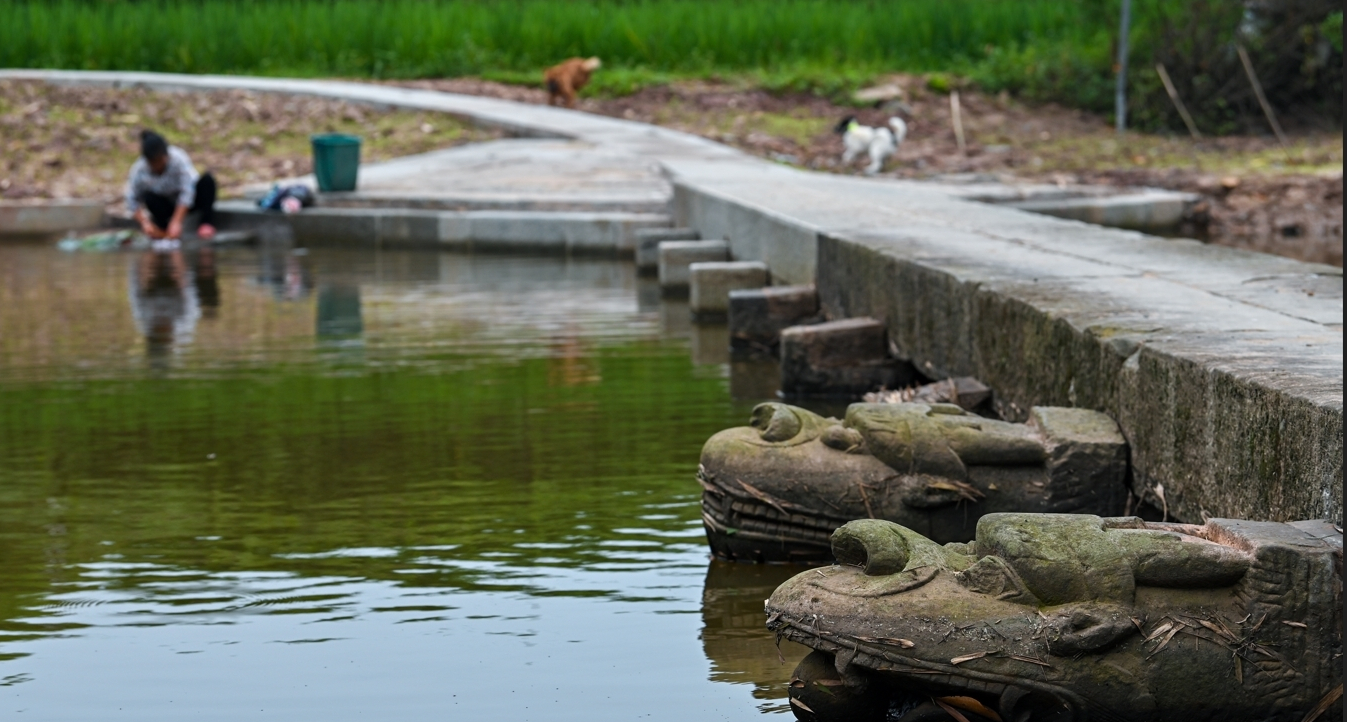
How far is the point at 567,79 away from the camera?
1894 cm

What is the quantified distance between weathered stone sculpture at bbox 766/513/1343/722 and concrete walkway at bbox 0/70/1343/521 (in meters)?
0.21

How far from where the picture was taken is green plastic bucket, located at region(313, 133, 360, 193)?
12922 millimetres

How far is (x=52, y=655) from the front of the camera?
10.7 feet

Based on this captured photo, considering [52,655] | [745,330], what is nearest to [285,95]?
[745,330]

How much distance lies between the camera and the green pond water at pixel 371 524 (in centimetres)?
308

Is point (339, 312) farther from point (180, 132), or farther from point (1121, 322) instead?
point (180, 132)

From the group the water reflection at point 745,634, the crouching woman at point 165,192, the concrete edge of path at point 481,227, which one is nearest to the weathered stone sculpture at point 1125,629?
the water reflection at point 745,634

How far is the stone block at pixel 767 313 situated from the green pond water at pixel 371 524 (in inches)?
7.8

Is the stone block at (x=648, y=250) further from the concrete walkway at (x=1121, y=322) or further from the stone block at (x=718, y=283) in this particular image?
the stone block at (x=718, y=283)

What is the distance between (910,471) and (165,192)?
10.7 metres

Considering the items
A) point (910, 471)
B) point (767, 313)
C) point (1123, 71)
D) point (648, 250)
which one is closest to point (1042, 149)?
point (1123, 71)

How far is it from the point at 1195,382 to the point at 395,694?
1.65 meters

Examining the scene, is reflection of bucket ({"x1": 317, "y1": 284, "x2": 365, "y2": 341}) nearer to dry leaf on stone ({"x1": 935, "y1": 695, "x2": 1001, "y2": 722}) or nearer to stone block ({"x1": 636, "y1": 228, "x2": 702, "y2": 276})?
stone block ({"x1": 636, "y1": 228, "x2": 702, "y2": 276})

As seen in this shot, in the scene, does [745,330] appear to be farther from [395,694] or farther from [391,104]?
[391,104]
